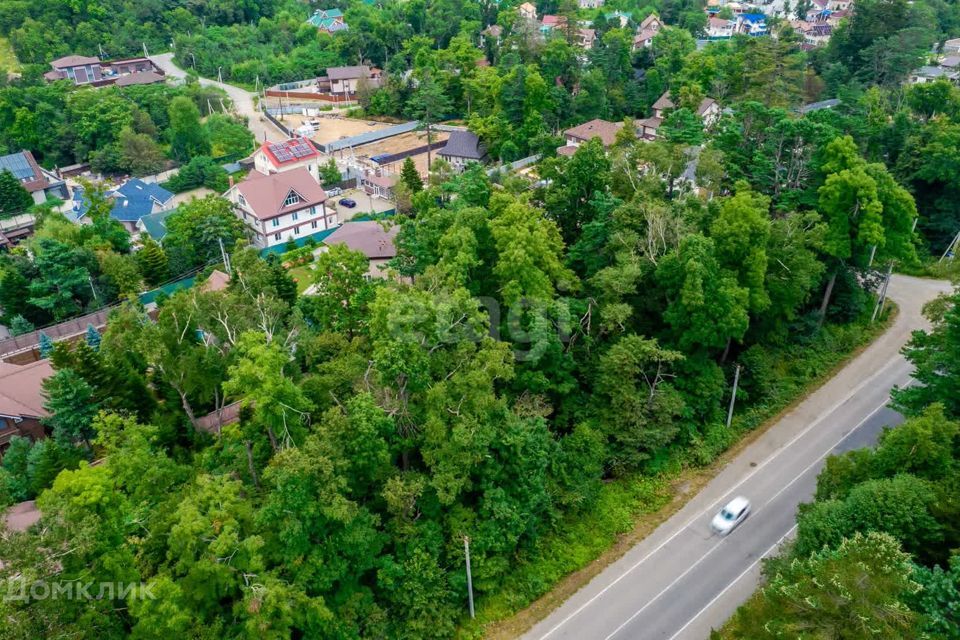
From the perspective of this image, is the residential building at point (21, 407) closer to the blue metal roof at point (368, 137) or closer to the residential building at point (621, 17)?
the blue metal roof at point (368, 137)

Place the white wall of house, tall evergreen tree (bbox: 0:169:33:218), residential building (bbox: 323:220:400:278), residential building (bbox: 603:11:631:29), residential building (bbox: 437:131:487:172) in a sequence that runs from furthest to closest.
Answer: residential building (bbox: 603:11:631:29), residential building (bbox: 437:131:487:172), tall evergreen tree (bbox: 0:169:33:218), the white wall of house, residential building (bbox: 323:220:400:278)

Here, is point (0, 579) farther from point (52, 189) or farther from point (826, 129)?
point (52, 189)

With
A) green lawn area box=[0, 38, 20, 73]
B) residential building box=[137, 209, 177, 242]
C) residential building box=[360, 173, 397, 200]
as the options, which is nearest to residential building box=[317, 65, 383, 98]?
residential building box=[360, 173, 397, 200]

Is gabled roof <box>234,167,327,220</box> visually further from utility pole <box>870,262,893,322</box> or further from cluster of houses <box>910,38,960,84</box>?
cluster of houses <box>910,38,960,84</box>

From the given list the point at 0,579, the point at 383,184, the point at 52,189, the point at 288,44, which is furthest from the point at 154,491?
the point at 288,44

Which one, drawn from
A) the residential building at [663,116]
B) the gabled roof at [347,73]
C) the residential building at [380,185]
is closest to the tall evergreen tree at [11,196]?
the residential building at [380,185]

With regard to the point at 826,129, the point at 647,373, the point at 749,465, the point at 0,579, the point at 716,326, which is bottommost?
the point at 749,465
